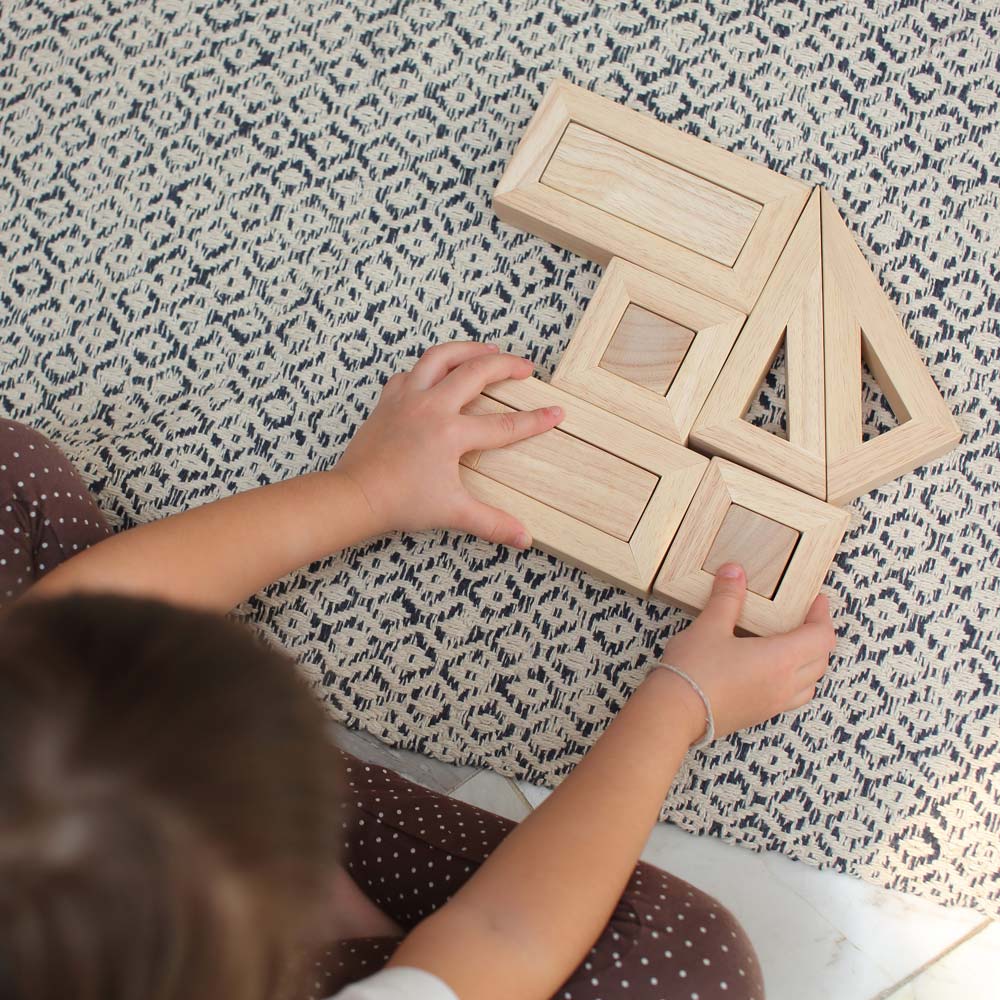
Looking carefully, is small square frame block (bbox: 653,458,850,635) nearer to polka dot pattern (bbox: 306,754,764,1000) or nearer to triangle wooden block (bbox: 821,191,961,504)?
triangle wooden block (bbox: 821,191,961,504)

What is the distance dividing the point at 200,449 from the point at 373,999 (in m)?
0.48

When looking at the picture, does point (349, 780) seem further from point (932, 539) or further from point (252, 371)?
point (932, 539)

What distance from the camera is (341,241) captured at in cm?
82

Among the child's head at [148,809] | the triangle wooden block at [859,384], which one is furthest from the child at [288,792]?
the triangle wooden block at [859,384]

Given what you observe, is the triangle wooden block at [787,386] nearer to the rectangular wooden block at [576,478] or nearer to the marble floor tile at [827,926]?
the rectangular wooden block at [576,478]

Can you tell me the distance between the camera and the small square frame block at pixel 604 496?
2.34ft

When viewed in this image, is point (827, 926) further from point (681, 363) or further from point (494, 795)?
point (681, 363)

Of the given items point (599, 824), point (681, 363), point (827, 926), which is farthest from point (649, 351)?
point (827, 926)

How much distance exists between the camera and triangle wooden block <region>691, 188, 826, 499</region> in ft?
2.38

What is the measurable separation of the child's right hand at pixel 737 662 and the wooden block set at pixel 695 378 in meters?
0.02

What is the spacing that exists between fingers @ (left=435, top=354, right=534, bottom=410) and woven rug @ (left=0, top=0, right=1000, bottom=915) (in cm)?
6

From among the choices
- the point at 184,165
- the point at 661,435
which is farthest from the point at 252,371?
the point at 661,435

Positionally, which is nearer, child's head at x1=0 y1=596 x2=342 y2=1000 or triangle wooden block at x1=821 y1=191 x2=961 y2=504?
child's head at x1=0 y1=596 x2=342 y2=1000

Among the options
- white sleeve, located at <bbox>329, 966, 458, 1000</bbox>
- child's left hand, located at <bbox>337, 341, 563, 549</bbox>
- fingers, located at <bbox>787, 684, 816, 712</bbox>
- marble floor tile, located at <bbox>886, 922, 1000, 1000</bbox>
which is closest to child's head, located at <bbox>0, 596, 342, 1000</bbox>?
white sleeve, located at <bbox>329, 966, 458, 1000</bbox>
